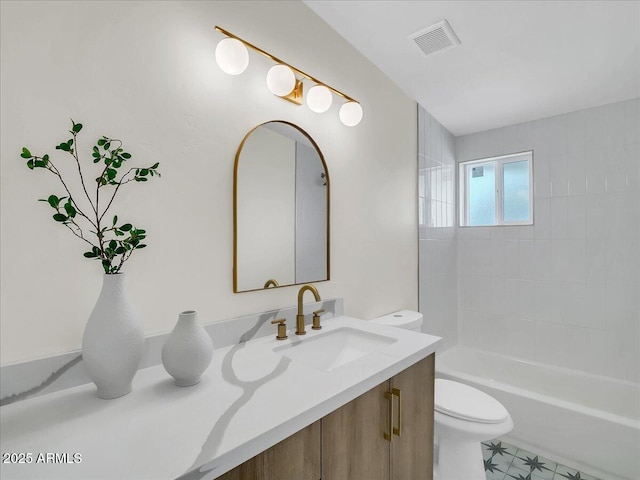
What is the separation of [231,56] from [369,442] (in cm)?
135

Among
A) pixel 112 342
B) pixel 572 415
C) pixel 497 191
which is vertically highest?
pixel 497 191

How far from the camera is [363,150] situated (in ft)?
6.15

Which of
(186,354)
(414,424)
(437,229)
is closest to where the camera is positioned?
(186,354)

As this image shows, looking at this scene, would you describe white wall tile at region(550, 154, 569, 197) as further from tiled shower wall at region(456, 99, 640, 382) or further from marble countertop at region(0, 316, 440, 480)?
marble countertop at region(0, 316, 440, 480)

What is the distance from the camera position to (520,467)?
1.88 m

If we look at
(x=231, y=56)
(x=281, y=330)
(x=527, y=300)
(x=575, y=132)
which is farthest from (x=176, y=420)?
(x=575, y=132)

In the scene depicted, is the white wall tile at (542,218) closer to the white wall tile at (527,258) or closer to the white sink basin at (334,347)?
the white wall tile at (527,258)

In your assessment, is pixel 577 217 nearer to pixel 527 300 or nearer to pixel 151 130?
pixel 527 300

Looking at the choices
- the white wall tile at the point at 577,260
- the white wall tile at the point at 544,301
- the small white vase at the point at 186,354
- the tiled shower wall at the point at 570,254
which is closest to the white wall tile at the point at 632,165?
the tiled shower wall at the point at 570,254

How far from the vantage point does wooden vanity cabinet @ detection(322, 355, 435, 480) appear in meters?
0.84

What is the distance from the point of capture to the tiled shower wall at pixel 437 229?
249 cm

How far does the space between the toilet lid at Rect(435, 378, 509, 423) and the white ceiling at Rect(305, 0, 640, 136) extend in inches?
74.4

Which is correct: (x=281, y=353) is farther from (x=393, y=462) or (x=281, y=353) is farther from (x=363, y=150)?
(x=363, y=150)

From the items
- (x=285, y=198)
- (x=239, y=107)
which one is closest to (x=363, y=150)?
(x=285, y=198)
